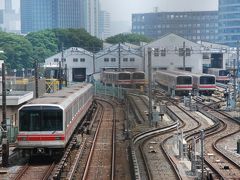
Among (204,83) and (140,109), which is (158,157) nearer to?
(140,109)

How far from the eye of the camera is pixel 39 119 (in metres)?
18.0

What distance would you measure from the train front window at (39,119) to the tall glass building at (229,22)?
411 ft

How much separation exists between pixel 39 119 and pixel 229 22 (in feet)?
429

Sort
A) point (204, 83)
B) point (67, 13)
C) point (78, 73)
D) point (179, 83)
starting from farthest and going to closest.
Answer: point (67, 13), point (78, 73), point (204, 83), point (179, 83)

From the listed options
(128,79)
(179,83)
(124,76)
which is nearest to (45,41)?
(128,79)

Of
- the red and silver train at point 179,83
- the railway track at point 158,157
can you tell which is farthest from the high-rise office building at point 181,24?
the railway track at point 158,157

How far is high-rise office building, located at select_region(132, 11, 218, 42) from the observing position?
137 metres

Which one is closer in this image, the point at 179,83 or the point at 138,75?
the point at 179,83

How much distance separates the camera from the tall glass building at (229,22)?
141 m

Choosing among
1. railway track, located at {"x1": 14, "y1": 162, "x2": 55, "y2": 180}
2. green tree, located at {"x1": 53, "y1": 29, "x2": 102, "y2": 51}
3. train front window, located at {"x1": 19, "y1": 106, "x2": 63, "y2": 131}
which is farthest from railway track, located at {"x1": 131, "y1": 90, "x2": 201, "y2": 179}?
green tree, located at {"x1": 53, "y1": 29, "x2": 102, "y2": 51}

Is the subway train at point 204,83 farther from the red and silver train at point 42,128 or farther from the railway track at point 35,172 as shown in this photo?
the railway track at point 35,172

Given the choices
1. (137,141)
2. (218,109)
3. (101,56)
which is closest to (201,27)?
(101,56)

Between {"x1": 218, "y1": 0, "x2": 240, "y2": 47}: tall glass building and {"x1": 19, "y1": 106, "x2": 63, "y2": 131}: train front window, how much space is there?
125419mm

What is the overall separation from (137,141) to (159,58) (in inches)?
1748
